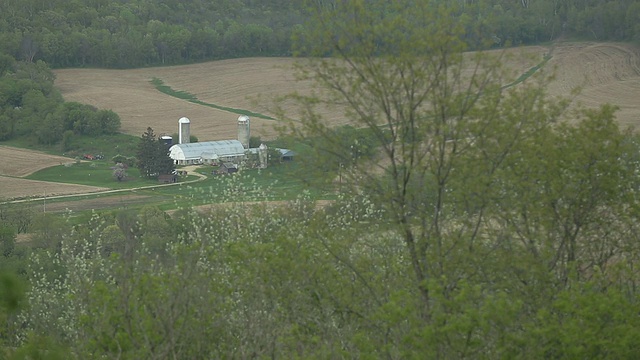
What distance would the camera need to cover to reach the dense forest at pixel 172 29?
7938cm

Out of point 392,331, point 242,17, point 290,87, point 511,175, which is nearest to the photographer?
point 392,331

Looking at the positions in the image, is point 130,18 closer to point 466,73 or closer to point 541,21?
point 541,21

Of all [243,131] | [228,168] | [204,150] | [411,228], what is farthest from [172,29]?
[411,228]

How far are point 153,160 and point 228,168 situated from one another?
12.5 feet

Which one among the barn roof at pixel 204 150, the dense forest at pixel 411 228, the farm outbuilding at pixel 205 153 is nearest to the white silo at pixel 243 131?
the barn roof at pixel 204 150

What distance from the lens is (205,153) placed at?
185 feet

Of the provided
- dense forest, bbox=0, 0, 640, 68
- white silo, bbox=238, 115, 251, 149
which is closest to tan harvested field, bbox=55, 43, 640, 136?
white silo, bbox=238, 115, 251, 149

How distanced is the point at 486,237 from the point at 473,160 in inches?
43.8

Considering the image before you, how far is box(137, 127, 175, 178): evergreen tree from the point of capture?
2037 inches

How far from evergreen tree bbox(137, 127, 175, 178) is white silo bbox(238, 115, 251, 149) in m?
7.34

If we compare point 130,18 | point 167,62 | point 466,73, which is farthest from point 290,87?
point 466,73

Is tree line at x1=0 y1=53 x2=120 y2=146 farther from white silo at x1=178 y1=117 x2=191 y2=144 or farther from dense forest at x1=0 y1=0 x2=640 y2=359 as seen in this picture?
dense forest at x1=0 y1=0 x2=640 y2=359

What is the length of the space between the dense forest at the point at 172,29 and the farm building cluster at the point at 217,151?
76.9 ft

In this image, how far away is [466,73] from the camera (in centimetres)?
1438
